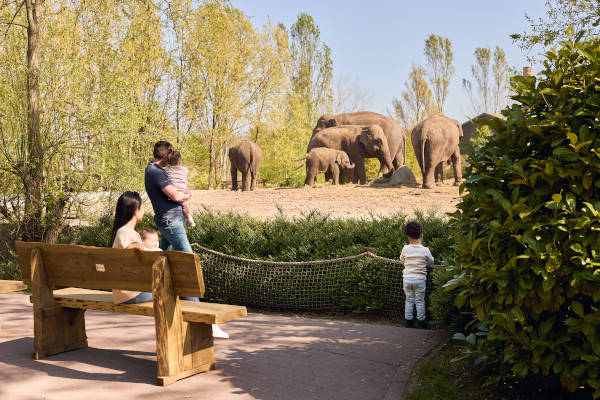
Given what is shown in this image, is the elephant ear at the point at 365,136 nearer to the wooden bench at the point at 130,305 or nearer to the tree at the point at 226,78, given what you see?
the tree at the point at 226,78

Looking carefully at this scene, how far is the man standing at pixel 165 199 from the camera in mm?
5879

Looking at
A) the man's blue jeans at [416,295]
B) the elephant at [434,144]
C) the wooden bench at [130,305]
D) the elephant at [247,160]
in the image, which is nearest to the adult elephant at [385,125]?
the elephant at [434,144]

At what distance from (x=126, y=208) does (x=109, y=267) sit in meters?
0.69

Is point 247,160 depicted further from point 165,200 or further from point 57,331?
point 57,331

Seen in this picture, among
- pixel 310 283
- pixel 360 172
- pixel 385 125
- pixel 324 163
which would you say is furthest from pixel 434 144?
pixel 310 283

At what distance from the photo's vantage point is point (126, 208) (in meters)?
5.08

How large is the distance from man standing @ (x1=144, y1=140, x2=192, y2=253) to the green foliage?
3152mm

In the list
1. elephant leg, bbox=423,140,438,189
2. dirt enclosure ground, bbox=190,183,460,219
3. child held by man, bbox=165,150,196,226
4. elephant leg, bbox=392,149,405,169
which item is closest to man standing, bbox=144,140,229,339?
child held by man, bbox=165,150,196,226

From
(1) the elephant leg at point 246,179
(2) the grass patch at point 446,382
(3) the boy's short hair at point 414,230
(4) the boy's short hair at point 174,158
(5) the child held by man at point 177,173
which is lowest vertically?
(2) the grass patch at point 446,382

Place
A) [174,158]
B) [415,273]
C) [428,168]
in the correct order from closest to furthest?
[174,158]
[415,273]
[428,168]

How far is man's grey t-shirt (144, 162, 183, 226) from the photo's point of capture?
5.88 m

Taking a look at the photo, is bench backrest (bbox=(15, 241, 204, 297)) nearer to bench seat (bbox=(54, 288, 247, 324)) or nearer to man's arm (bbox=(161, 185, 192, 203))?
bench seat (bbox=(54, 288, 247, 324))

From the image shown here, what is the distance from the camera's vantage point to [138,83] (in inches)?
454

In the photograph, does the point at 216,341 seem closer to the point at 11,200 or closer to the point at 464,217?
the point at 464,217
